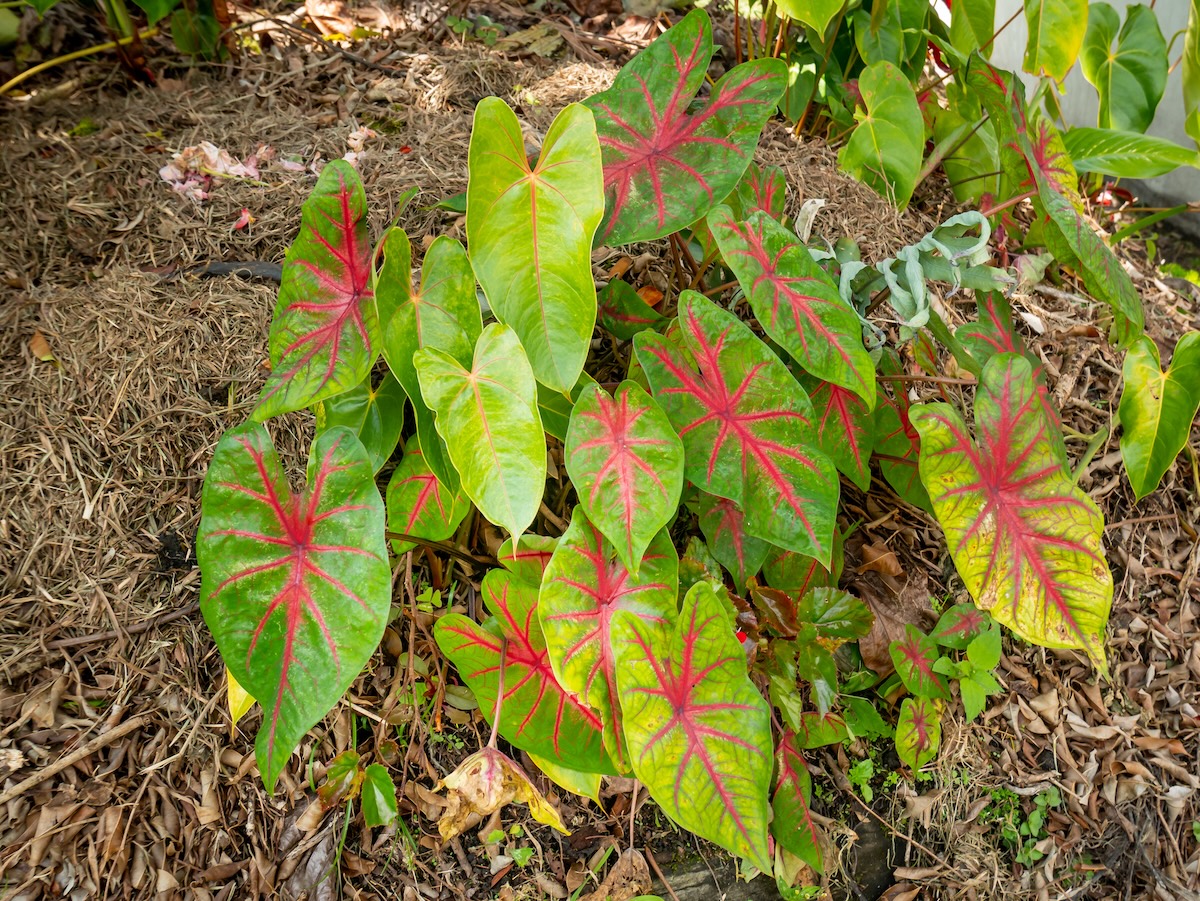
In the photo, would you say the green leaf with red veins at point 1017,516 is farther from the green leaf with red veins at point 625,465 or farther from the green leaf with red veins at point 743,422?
the green leaf with red veins at point 625,465

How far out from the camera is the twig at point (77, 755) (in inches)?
48.8

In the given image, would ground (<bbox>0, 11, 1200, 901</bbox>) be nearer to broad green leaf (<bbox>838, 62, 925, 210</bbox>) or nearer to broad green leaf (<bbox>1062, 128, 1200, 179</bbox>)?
broad green leaf (<bbox>838, 62, 925, 210</bbox>)

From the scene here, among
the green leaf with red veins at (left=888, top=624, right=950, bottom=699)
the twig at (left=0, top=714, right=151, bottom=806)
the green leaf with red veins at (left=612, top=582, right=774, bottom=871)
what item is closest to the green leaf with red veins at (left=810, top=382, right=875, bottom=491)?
the green leaf with red veins at (left=888, top=624, right=950, bottom=699)

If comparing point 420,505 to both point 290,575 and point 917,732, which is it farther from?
point 917,732

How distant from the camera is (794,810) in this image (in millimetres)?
1361

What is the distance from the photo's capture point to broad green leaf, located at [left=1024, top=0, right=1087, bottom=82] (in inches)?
66.4

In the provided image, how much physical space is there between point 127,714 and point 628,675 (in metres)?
0.84

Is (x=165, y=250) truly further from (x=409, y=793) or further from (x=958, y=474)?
(x=958, y=474)

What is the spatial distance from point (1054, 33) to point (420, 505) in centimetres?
160

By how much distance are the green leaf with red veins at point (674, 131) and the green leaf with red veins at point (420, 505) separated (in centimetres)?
47

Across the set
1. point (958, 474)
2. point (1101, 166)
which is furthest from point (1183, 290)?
point (958, 474)

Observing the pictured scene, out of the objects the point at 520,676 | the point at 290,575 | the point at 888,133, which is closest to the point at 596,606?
the point at 520,676

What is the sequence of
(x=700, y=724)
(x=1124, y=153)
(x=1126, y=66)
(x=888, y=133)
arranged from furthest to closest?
(x=1126, y=66) → (x=888, y=133) → (x=1124, y=153) → (x=700, y=724)

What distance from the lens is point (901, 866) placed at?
4.90 ft
